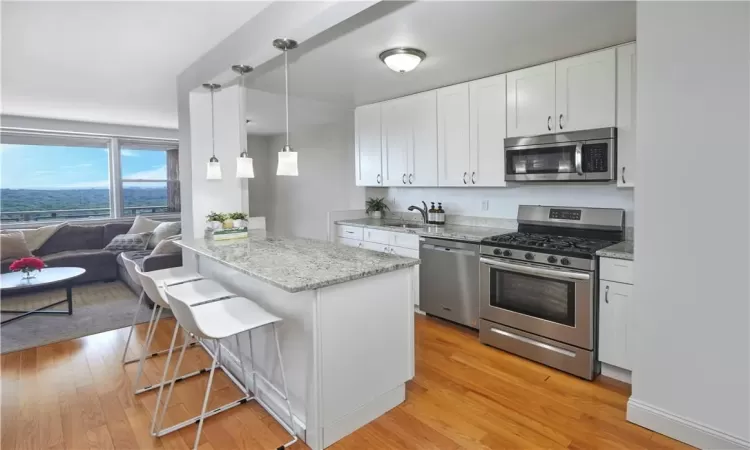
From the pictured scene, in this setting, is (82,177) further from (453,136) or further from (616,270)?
(616,270)

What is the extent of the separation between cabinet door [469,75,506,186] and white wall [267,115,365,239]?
2.01 meters

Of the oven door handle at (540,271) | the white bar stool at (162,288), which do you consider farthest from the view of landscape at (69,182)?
the oven door handle at (540,271)

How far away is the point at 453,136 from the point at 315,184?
363cm

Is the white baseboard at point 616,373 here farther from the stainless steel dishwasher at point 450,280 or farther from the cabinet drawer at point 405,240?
the cabinet drawer at point 405,240

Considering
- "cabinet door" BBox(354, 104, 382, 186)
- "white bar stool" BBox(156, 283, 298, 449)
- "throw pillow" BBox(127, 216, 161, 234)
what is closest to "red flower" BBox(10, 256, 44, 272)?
"throw pillow" BBox(127, 216, 161, 234)

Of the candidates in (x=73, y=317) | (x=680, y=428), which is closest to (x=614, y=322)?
(x=680, y=428)

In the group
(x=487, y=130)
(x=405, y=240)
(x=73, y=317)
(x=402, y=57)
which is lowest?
(x=73, y=317)

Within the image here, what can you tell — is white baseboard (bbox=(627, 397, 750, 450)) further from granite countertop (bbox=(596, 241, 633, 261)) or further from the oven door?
granite countertop (bbox=(596, 241, 633, 261))

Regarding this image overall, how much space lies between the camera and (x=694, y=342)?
201 centimetres

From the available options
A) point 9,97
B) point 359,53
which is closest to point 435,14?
point 359,53

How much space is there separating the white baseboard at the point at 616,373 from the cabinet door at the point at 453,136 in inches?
75.7

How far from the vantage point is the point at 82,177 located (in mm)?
6621

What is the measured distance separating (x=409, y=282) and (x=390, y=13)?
158 cm

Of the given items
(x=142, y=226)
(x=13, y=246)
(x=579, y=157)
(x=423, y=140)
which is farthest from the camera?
(x=142, y=226)
